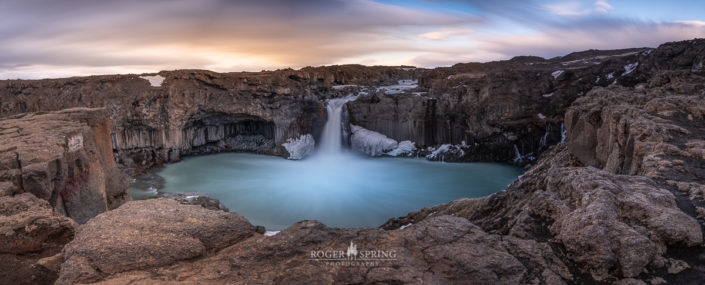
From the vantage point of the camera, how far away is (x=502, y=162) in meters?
20.3

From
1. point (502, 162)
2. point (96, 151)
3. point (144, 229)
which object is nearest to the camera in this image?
point (144, 229)

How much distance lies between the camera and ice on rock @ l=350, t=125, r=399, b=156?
22531 millimetres

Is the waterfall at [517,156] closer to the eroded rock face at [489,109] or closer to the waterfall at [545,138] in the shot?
the eroded rock face at [489,109]

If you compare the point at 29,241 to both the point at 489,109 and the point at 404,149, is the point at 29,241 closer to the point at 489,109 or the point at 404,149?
the point at 404,149

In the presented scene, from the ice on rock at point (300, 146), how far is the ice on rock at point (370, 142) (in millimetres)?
2799

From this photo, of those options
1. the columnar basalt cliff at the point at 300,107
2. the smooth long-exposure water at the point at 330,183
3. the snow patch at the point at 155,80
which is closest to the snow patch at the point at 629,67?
the columnar basalt cliff at the point at 300,107

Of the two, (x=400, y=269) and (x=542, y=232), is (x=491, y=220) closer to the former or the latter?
(x=542, y=232)

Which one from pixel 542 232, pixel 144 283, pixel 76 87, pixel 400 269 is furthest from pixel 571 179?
pixel 76 87

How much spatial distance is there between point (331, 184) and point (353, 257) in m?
14.0

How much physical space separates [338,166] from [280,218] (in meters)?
8.60

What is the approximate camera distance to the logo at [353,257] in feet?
9.47

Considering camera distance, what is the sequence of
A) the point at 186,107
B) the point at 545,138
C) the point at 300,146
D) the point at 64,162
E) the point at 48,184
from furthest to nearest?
1. the point at 300,146
2. the point at 186,107
3. the point at 545,138
4. the point at 64,162
5. the point at 48,184

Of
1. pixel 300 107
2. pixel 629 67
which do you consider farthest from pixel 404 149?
pixel 629 67

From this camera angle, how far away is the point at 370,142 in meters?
22.8
